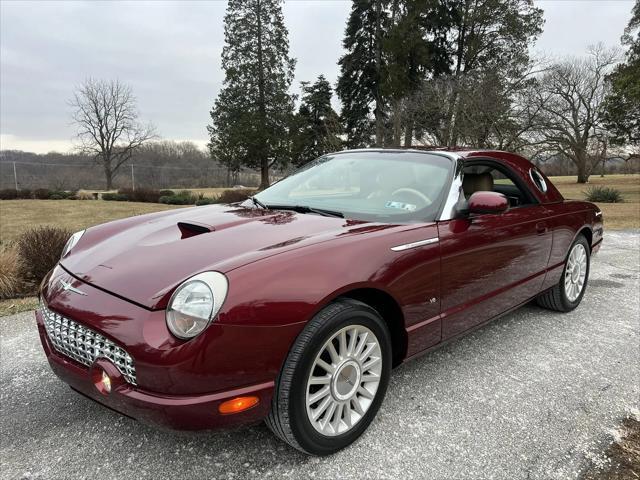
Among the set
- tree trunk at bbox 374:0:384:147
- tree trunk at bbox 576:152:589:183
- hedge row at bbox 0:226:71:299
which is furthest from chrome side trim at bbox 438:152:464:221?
tree trunk at bbox 576:152:589:183

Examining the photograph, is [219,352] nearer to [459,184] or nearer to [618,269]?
[459,184]

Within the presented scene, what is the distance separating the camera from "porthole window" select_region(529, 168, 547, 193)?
3.71 m

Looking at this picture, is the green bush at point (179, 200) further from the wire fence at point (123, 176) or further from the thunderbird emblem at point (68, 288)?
the thunderbird emblem at point (68, 288)

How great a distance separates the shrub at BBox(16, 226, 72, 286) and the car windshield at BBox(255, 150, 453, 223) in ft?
11.2

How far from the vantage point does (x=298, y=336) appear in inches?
72.9

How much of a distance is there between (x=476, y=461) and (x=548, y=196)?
2529mm

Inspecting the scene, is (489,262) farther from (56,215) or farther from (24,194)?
(24,194)

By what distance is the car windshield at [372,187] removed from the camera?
8.82ft

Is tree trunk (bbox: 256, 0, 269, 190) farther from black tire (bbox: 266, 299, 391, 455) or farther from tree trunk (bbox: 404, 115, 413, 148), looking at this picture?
black tire (bbox: 266, 299, 391, 455)

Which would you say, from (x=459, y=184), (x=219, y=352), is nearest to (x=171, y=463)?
(x=219, y=352)

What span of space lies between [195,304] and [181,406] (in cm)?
38

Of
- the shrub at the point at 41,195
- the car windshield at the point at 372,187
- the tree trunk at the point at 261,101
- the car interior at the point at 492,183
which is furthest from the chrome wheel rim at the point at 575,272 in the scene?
the tree trunk at the point at 261,101

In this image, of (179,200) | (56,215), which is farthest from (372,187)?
(179,200)

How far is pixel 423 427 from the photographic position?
2309 mm
